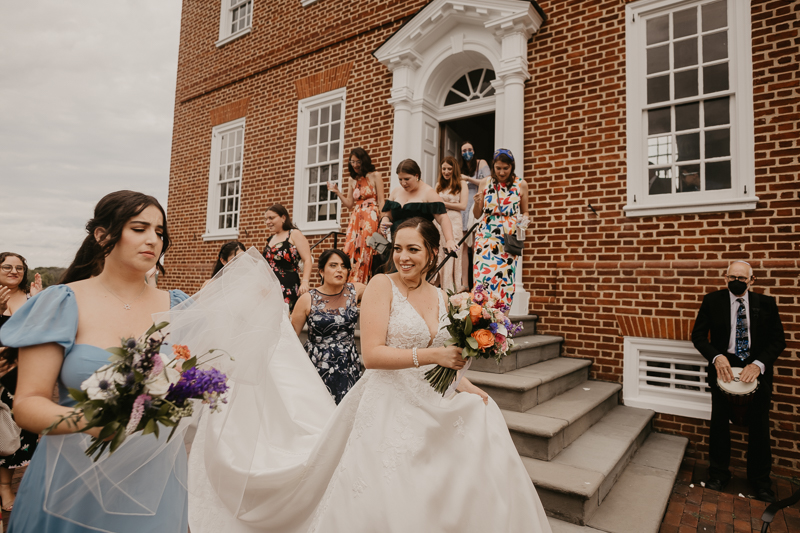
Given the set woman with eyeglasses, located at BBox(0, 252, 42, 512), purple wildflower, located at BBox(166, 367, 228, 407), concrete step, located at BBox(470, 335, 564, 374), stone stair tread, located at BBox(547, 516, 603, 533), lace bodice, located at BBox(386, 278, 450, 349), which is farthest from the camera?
concrete step, located at BBox(470, 335, 564, 374)

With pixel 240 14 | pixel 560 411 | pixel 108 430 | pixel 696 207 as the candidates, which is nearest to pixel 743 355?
pixel 696 207

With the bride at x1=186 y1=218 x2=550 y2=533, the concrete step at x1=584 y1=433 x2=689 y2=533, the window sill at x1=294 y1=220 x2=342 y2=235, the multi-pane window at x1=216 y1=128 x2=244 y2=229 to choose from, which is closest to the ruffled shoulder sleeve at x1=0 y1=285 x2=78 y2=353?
the bride at x1=186 y1=218 x2=550 y2=533

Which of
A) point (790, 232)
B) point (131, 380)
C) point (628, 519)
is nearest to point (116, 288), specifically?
point (131, 380)

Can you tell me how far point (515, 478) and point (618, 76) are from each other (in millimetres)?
5076

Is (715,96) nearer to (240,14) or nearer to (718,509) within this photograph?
(718,509)

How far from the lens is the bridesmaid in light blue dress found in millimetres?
1479

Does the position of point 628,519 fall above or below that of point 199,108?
below

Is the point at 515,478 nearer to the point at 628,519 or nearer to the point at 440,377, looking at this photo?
the point at 440,377

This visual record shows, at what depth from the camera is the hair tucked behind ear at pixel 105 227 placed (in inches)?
67.6

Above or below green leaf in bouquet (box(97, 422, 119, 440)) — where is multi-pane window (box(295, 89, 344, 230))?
above

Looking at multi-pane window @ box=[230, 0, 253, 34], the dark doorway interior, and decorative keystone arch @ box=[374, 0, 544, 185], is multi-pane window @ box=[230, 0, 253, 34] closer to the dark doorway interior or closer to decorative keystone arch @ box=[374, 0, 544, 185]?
decorative keystone arch @ box=[374, 0, 544, 185]

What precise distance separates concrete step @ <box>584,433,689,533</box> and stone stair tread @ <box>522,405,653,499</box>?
200mm

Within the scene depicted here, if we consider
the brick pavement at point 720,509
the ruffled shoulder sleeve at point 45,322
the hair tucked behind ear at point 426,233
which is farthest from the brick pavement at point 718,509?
the ruffled shoulder sleeve at point 45,322

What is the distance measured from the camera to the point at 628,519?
3018mm
